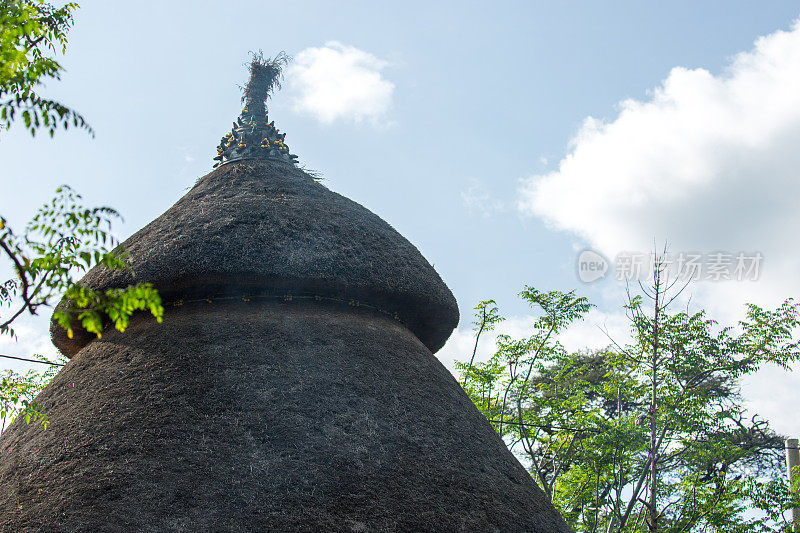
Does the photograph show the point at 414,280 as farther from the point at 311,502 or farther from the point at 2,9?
the point at 2,9

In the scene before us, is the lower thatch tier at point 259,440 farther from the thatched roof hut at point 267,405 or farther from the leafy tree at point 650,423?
the leafy tree at point 650,423

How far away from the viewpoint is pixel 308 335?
745 centimetres

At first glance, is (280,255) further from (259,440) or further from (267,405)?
(259,440)

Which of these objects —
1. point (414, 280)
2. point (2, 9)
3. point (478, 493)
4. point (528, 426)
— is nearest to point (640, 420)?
point (528, 426)

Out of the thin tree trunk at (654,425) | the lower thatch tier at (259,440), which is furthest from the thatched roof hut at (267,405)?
the thin tree trunk at (654,425)

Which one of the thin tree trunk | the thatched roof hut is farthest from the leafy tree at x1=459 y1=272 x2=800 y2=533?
the thatched roof hut

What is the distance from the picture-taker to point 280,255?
26.4ft

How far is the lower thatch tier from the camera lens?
564cm

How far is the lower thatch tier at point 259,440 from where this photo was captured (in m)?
5.64

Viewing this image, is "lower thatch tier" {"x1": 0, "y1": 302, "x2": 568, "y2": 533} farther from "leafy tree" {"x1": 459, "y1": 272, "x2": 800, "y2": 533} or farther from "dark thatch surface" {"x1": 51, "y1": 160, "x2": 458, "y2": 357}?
"leafy tree" {"x1": 459, "y1": 272, "x2": 800, "y2": 533}

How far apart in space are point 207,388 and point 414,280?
328 cm

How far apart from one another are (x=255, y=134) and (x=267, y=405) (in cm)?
661

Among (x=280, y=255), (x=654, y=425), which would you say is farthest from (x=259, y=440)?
(x=654, y=425)

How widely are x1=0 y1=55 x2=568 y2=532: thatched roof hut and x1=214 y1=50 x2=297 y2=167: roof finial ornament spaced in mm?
2191
